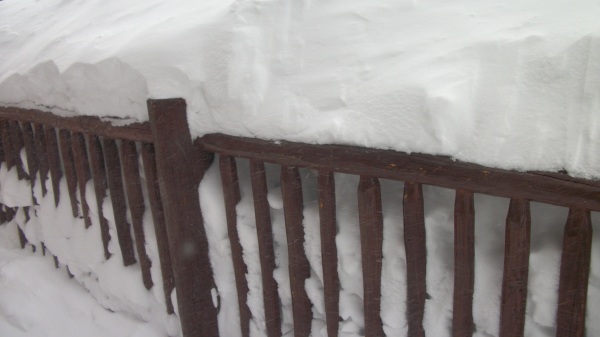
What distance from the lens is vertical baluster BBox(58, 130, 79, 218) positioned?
3.32 meters

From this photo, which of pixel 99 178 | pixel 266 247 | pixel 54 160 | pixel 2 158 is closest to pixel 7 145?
pixel 2 158

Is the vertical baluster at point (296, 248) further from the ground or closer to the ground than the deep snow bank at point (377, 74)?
closer to the ground

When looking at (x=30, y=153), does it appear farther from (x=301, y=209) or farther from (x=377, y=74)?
(x=377, y=74)

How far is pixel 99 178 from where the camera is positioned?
316cm

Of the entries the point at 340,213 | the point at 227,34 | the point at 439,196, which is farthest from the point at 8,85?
the point at 439,196

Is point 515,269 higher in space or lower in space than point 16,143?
higher

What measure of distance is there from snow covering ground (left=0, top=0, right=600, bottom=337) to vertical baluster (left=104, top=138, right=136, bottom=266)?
0.44 feet

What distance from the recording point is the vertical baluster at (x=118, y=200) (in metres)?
3.01

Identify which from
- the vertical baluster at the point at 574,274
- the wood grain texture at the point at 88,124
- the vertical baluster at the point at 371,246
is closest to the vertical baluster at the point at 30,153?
the wood grain texture at the point at 88,124

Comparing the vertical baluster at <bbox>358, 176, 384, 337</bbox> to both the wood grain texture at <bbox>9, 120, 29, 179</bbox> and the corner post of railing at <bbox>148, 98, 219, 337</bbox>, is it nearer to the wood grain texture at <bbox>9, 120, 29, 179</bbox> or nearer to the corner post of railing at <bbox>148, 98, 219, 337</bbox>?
the corner post of railing at <bbox>148, 98, 219, 337</bbox>

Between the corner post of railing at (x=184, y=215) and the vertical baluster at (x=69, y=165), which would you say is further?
the vertical baluster at (x=69, y=165)

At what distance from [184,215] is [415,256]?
4.04ft

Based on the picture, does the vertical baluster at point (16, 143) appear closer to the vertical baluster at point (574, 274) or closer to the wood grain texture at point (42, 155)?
the wood grain texture at point (42, 155)

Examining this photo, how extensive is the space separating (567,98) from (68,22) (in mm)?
3838
